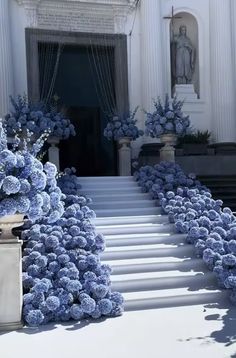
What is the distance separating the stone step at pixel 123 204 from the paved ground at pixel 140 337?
3253 mm

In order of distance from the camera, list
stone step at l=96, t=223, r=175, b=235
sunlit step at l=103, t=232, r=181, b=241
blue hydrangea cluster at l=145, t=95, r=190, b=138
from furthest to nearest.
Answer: blue hydrangea cluster at l=145, t=95, r=190, b=138, stone step at l=96, t=223, r=175, b=235, sunlit step at l=103, t=232, r=181, b=241

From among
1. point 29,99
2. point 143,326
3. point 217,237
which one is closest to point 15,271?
point 143,326

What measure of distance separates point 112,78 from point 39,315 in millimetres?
8940

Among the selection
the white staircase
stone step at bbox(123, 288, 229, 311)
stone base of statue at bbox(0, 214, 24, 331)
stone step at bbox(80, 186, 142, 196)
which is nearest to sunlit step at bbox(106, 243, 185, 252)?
the white staircase

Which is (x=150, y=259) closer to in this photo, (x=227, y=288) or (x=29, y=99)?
(x=227, y=288)

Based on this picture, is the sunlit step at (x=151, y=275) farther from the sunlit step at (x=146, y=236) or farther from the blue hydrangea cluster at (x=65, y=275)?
the sunlit step at (x=146, y=236)

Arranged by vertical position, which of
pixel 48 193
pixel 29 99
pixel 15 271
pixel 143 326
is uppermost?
pixel 29 99

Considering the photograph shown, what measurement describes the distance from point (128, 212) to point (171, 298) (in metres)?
2.75

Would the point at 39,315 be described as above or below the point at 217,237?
below

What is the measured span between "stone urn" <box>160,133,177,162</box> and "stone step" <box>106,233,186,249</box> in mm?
3285

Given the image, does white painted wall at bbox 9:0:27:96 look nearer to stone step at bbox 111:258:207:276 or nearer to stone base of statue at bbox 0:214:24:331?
stone step at bbox 111:258:207:276

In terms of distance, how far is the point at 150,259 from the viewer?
22.8ft

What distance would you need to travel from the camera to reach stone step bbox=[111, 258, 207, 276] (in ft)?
21.8

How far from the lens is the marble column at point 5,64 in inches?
468
